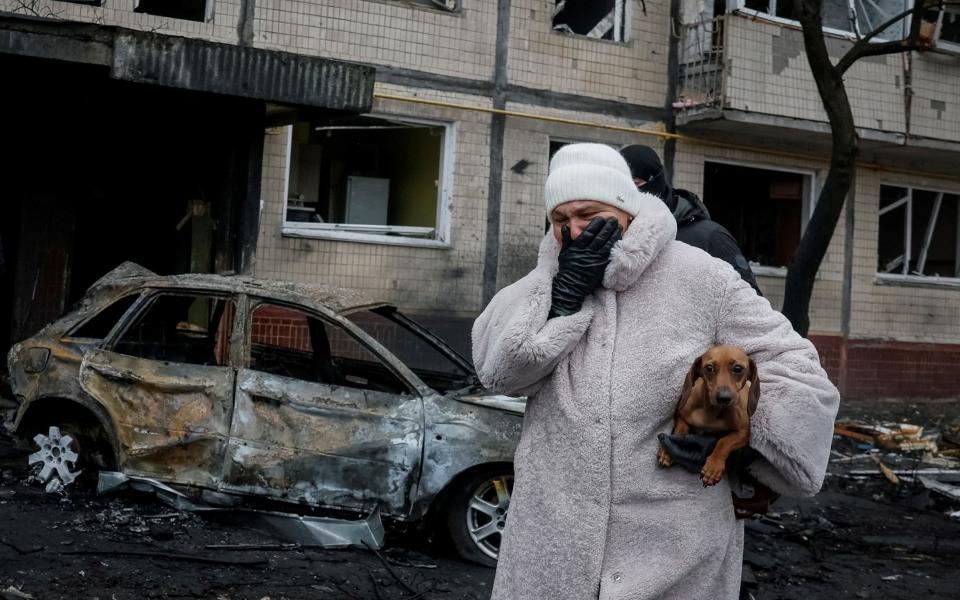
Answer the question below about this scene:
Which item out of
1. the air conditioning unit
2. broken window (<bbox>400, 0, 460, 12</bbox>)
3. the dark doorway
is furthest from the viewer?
the air conditioning unit

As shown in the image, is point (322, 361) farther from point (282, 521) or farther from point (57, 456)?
point (57, 456)

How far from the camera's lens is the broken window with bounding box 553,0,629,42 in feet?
44.4

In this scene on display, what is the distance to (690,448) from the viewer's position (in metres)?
2.21

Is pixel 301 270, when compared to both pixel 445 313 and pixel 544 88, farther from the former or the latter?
pixel 544 88

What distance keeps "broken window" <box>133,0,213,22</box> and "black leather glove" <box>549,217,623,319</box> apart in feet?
32.7

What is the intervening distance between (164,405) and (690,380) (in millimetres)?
4584

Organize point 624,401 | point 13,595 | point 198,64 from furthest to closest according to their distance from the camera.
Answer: point 198,64, point 13,595, point 624,401

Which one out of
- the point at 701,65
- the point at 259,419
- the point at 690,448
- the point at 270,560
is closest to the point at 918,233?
the point at 701,65

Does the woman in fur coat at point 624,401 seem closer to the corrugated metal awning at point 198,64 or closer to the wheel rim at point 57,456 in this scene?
the wheel rim at point 57,456

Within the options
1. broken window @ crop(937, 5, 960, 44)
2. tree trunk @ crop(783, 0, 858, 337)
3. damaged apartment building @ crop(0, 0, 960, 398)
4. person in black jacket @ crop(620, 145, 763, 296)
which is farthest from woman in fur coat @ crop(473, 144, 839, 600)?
broken window @ crop(937, 5, 960, 44)

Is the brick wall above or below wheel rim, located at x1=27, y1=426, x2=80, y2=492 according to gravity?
above

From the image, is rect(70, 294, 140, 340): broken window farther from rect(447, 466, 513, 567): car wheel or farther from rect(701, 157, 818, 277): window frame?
rect(701, 157, 818, 277): window frame

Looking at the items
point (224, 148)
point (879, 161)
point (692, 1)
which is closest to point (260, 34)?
point (224, 148)

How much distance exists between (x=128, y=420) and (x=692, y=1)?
9.78m
